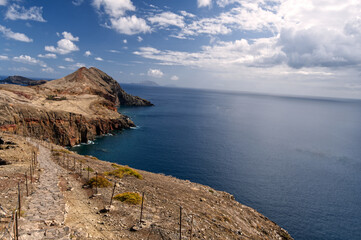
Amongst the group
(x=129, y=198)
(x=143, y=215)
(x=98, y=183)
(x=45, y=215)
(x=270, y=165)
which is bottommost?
(x=270, y=165)

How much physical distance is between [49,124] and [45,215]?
78125 millimetres

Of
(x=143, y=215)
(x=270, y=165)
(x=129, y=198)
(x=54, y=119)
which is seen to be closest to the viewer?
(x=143, y=215)

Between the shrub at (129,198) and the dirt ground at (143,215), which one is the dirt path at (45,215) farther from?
the shrub at (129,198)

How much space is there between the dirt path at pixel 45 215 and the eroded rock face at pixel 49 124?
64453mm

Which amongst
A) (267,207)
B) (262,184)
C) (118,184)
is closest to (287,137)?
(262,184)

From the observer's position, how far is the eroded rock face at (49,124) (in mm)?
72312

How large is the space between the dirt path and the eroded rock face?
64.5 metres

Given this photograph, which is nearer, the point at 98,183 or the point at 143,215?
the point at 143,215

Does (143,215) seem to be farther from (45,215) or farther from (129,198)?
(45,215)

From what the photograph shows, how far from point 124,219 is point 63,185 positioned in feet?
32.9

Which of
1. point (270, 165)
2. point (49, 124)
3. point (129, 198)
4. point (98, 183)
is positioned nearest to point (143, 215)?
point (129, 198)

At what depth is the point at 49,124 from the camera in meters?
81.0

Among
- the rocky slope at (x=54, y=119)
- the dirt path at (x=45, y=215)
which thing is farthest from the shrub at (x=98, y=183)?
the rocky slope at (x=54, y=119)

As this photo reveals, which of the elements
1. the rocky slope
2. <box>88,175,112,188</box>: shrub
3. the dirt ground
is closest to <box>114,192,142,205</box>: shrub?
the dirt ground
